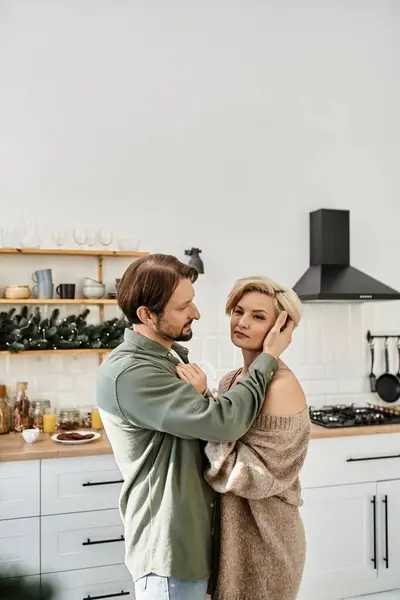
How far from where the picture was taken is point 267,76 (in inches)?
159

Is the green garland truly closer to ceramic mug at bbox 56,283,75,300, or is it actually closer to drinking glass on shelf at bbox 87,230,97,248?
ceramic mug at bbox 56,283,75,300

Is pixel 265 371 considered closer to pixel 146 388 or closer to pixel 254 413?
pixel 254 413

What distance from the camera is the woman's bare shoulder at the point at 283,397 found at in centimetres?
164

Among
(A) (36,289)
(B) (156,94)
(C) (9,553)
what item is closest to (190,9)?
(B) (156,94)

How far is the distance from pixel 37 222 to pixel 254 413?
7.67 ft

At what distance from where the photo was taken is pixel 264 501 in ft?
5.39

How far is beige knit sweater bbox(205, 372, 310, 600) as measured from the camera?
160cm

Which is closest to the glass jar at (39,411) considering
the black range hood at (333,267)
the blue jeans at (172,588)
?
the black range hood at (333,267)

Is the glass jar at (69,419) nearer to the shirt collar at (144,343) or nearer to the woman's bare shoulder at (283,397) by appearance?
the shirt collar at (144,343)

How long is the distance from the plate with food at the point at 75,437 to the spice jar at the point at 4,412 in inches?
12.3

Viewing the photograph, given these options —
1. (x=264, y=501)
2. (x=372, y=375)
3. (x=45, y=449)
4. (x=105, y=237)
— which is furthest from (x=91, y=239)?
(x=264, y=501)

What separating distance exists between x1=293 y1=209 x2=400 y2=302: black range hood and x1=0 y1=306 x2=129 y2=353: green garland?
1243 mm

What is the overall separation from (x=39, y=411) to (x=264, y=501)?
2.05 metres

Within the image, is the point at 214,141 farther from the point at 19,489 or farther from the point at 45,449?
the point at 19,489
